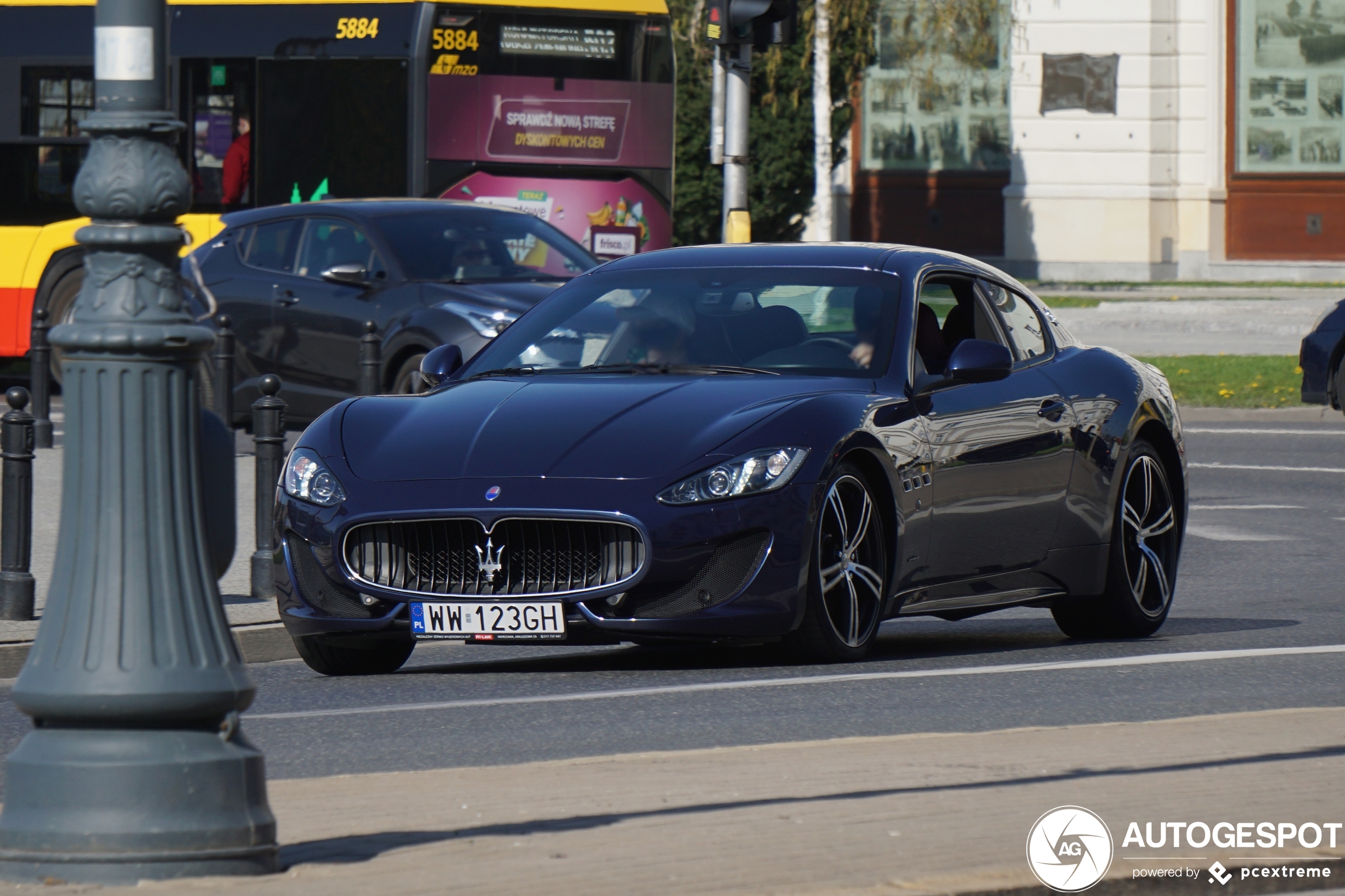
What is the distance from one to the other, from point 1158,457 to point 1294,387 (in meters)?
13.1

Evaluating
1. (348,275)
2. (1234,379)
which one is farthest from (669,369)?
(1234,379)

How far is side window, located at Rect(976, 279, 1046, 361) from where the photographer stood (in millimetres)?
9562

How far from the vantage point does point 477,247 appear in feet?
53.9

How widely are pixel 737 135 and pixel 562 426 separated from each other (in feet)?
23.3

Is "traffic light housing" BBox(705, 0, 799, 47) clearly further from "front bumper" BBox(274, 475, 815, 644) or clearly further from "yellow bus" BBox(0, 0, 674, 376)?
"front bumper" BBox(274, 475, 815, 644)

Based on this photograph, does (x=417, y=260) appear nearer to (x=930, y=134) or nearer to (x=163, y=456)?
(x=163, y=456)

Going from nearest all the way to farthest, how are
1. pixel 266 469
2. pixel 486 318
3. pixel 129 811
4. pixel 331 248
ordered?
1. pixel 129 811
2. pixel 266 469
3. pixel 486 318
4. pixel 331 248

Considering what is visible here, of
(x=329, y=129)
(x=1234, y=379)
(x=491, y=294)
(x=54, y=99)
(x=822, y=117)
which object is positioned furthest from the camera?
(x=822, y=117)

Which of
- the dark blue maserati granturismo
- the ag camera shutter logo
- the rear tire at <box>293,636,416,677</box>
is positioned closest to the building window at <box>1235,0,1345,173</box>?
the dark blue maserati granturismo

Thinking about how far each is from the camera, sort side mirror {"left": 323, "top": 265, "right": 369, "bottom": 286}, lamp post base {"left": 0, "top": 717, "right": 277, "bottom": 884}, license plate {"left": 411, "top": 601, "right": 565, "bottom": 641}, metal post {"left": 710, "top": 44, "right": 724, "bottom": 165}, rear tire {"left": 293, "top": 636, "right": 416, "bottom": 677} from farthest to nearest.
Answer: side mirror {"left": 323, "top": 265, "right": 369, "bottom": 286} < metal post {"left": 710, "top": 44, "right": 724, "bottom": 165} < rear tire {"left": 293, "top": 636, "right": 416, "bottom": 677} < license plate {"left": 411, "top": 601, "right": 565, "bottom": 641} < lamp post base {"left": 0, "top": 717, "right": 277, "bottom": 884}

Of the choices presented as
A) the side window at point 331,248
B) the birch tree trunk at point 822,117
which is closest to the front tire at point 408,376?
the side window at point 331,248

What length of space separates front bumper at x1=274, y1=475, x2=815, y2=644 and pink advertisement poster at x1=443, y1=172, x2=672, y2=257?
13345 mm

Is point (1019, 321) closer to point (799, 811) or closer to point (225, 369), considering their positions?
point (799, 811)

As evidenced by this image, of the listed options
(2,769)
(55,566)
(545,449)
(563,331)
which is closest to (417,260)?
(563,331)
